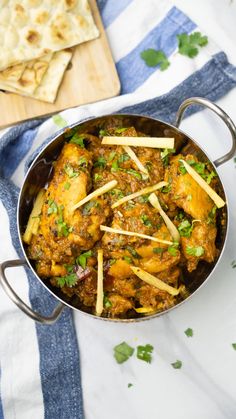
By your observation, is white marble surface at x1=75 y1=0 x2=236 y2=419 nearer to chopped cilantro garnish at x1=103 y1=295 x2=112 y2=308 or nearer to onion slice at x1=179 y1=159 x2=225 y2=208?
chopped cilantro garnish at x1=103 y1=295 x2=112 y2=308

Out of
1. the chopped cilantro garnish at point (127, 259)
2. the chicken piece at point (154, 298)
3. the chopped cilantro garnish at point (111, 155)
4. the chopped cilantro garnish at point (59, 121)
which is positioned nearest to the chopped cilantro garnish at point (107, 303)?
the chicken piece at point (154, 298)

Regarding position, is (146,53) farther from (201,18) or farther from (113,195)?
(113,195)

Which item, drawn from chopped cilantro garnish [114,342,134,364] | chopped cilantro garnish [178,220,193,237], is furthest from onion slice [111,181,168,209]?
chopped cilantro garnish [114,342,134,364]

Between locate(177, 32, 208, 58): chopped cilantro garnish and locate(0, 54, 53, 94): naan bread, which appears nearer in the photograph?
locate(0, 54, 53, 94): naan bread

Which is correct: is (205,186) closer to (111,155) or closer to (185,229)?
(185,229)

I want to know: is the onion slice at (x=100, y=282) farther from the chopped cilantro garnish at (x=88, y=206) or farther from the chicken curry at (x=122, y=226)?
the chopped cilantro garnish at (x=88, y=206)

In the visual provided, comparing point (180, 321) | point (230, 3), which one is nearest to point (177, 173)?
point (180, 321)
